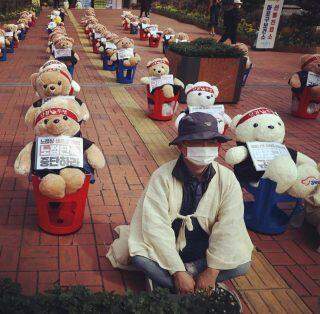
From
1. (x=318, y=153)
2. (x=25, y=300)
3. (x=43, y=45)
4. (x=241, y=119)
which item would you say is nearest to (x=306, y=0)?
(x=43, y=45)

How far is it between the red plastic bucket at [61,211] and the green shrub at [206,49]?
5.02 metres

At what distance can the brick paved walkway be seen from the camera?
3.02m

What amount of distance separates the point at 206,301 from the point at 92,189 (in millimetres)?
2359

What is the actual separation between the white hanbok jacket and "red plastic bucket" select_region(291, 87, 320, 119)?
5.33m

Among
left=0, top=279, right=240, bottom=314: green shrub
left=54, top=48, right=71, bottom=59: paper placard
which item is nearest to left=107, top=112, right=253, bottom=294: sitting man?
left=0, top=279, right=240, bottom=314: green shrub

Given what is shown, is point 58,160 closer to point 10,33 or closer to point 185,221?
point 185,221

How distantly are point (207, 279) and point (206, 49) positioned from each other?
6.03 metres

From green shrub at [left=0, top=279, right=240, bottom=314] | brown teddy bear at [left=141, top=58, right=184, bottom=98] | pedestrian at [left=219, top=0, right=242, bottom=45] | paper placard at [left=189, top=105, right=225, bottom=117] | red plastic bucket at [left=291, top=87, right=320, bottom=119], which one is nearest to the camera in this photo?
green shrub at [left=0, top=279, right=240, bottom=314]

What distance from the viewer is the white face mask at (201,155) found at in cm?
251

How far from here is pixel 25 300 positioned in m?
2.21

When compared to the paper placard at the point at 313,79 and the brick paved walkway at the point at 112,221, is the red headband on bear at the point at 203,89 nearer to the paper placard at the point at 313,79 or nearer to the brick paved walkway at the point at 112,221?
the brick paved walkway at the point at 112,221

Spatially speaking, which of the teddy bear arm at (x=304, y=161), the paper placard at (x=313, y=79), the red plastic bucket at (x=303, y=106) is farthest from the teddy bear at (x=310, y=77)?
the teddy bear arm at (x=304, y=161)

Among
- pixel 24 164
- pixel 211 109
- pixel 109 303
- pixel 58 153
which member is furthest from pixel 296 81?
pixel 109 303

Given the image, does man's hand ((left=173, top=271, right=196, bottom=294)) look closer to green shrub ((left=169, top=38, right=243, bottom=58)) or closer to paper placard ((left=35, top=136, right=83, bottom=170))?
paper placard ((left=35, top=136, right=83, bottom=170))
